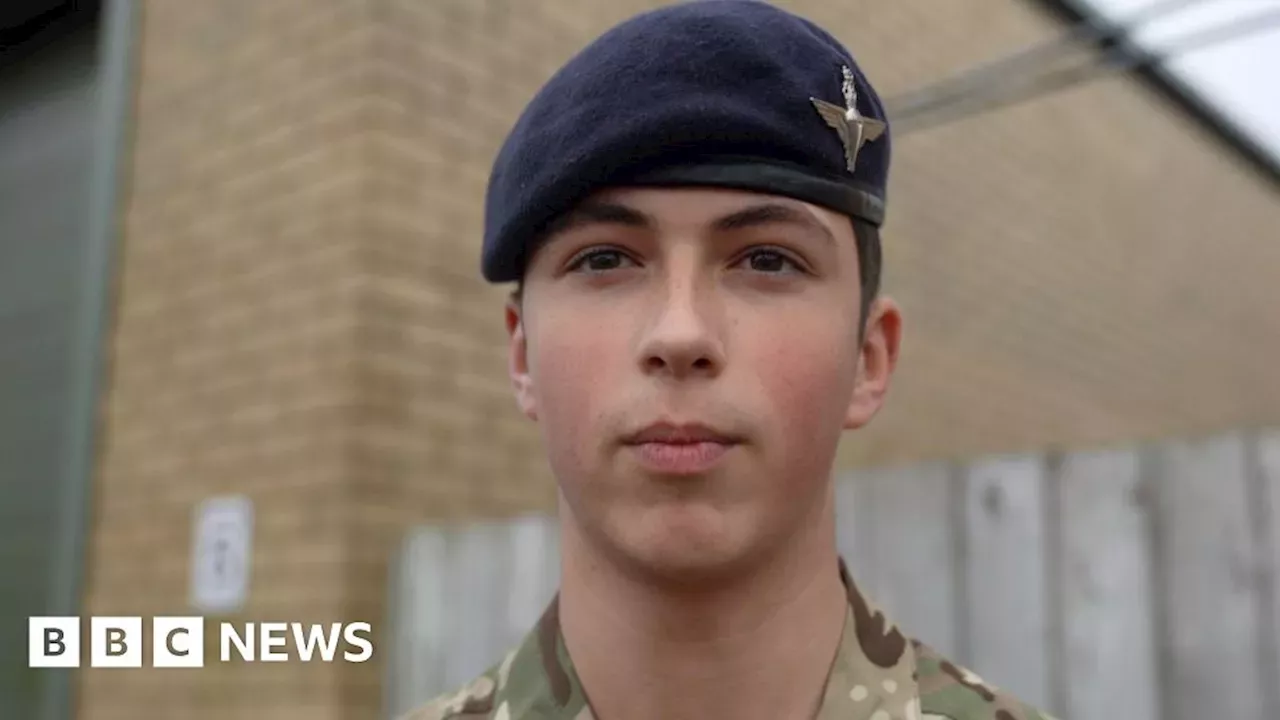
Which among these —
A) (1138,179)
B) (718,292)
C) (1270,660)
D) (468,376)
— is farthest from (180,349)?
(1138,179)

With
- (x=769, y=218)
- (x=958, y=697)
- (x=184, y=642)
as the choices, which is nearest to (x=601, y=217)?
(x=769, y=218)

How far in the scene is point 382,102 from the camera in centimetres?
295

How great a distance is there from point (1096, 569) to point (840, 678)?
75cm

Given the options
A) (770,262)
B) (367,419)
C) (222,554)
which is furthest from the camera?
(222,554)

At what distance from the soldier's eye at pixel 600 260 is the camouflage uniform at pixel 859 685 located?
17.3 inches

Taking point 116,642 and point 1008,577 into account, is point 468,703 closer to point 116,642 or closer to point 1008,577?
point 1008,577

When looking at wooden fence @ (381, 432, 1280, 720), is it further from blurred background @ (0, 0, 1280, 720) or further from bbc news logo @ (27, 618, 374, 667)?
bbc news logo @ (27, 618, 374, 667)

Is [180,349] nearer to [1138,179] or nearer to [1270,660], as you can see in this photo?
[1270,660]

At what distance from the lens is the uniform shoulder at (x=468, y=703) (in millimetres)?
1447

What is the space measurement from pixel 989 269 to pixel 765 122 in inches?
167

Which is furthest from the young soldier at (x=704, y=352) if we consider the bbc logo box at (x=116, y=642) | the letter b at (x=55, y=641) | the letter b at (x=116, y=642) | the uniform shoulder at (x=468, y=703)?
the letter b at (x=55, y=641)

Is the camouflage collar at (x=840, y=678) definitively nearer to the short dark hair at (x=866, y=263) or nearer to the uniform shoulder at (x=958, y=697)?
the uniform shoulder at (x=958, y=697)

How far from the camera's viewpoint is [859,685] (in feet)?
4.23

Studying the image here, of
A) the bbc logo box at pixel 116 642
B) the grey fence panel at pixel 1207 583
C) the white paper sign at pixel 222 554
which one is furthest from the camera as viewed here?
the bbc logo box at pixel 116 642
